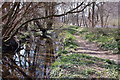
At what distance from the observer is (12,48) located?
9.77 m

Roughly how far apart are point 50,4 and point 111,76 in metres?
→ 2.96

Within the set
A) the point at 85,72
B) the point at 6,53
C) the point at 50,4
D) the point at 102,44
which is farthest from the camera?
the point at 102,44

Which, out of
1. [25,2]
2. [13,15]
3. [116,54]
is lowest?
[116,54]

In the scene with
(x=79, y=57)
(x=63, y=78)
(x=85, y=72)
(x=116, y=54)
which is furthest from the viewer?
(x=116, y=54)

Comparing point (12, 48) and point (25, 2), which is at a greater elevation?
point (25, 2)

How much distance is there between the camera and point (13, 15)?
462cm

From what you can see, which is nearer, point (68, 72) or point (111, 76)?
point (111, 76)

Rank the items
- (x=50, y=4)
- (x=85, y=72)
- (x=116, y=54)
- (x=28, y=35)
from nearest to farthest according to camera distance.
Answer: (x=85, y=72) < (x=50, y=4) < (x=116, y=54) < (x=28, y=35)

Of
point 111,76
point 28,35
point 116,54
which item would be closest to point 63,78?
point 111,76

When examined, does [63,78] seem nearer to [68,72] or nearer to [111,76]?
[68,72]

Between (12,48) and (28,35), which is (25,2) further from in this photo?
(28,35)

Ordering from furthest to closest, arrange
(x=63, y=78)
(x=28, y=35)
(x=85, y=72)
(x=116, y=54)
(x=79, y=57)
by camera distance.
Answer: (x=28, y=35)
(x=116, y=54)
(x=79, y=57)
(x=85, y=72)
(x=63, y=78)

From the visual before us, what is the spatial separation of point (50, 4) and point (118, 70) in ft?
9.82

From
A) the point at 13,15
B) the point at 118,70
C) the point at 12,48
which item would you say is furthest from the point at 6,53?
the point at 118,70
